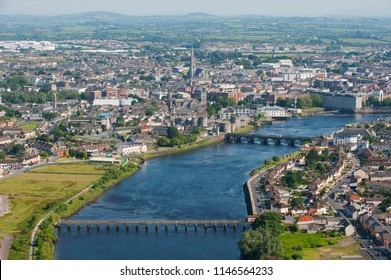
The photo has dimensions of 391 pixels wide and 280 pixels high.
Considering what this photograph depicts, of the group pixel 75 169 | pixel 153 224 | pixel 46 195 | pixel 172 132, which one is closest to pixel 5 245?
pixel 153 224

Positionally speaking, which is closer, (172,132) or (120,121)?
(172,132)

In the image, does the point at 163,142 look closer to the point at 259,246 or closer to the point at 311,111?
the point at 311,111

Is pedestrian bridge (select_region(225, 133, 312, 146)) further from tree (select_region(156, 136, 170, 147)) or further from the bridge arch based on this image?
tree (select_region(156, 136, 170, 147))

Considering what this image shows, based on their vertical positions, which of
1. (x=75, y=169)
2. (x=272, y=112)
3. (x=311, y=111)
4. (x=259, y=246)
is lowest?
(x=311, y=111)

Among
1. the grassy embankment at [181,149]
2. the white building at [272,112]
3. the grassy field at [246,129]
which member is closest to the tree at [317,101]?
the white building at [272,112]

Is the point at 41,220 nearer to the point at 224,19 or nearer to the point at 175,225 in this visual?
the point at 175,225

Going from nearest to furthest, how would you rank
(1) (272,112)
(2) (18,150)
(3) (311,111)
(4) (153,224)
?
(4) (153,224) < (2) (18,150) < (1) (272,112) < (3) (311,111)

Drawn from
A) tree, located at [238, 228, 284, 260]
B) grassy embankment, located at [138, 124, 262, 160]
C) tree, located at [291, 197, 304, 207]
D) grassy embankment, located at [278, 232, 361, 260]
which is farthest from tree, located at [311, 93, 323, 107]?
tree, located at [238, 228, 284, 260]

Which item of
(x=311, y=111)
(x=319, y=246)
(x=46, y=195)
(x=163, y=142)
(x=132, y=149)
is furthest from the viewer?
(x=311, y=111)
